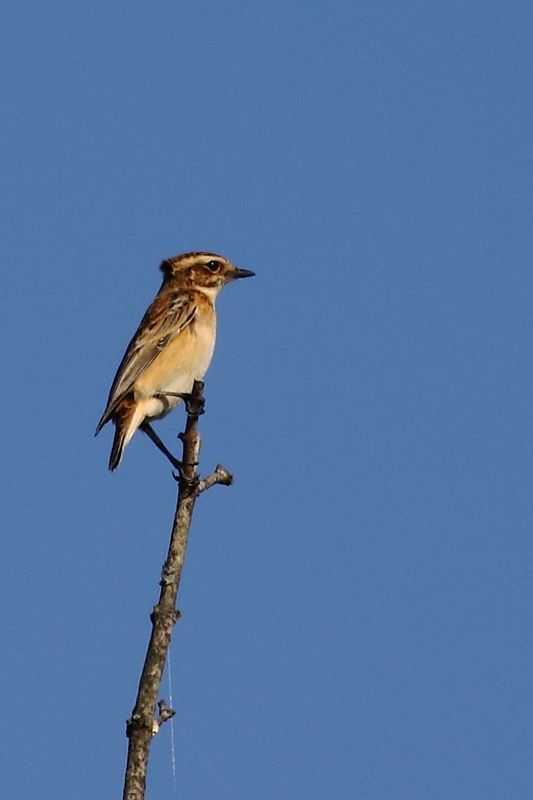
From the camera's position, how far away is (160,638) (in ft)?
18.6

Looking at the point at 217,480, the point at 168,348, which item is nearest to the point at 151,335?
the point at 168,348

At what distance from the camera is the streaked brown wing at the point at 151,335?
11.8 metres

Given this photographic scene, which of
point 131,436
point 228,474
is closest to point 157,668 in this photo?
point 228,474

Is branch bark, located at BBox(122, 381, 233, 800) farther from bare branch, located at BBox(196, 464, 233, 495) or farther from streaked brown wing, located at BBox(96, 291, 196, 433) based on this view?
streaked brown wing, located at BBox(96, 291, 196, 433)

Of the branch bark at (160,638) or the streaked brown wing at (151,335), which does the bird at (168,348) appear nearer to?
the streaked brown wing at (151,335)

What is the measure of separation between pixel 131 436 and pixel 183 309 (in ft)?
5.74

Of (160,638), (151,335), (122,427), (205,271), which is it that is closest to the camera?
(160,638)

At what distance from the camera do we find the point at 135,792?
4.70 meters

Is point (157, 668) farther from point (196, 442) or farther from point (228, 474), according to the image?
point (196, 442)

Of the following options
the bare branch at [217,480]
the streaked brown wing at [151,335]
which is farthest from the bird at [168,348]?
the bare branch at [217,480]

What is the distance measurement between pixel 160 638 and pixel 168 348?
6.72 metres

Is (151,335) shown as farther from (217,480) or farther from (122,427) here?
(217,480)

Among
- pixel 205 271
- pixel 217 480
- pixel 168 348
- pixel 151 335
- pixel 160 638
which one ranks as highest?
pixel 205 271

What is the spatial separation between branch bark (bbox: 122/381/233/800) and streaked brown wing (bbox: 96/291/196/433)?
4.32 metres
